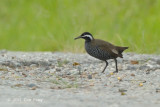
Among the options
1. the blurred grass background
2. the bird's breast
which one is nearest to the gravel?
the bird's breast

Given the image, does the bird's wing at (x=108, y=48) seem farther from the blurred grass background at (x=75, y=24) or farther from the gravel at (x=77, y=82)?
the blurred grass background at (x=75, y=24)

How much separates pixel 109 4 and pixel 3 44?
3.22m

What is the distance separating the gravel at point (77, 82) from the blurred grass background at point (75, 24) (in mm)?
1626

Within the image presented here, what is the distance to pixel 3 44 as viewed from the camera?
1428 cm

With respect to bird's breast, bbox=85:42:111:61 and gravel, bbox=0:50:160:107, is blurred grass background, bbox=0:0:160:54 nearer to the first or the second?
gravel, bbox=0:50:160:107

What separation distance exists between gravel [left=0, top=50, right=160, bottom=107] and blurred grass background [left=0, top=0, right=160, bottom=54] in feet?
5.33

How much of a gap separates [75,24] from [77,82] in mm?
5247

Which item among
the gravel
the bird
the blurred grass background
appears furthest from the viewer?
the blurred grass background

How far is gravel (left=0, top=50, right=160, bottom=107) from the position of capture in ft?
20.7

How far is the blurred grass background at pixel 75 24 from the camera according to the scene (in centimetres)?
1258

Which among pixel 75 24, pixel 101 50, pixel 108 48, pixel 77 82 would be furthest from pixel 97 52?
pixel 75 24

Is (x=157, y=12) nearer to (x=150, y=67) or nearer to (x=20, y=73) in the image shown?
(x=150, y=67)

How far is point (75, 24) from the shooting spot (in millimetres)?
12961

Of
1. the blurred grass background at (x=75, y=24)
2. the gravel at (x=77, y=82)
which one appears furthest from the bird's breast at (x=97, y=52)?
the blurred grass background at (x=75, y=24)
